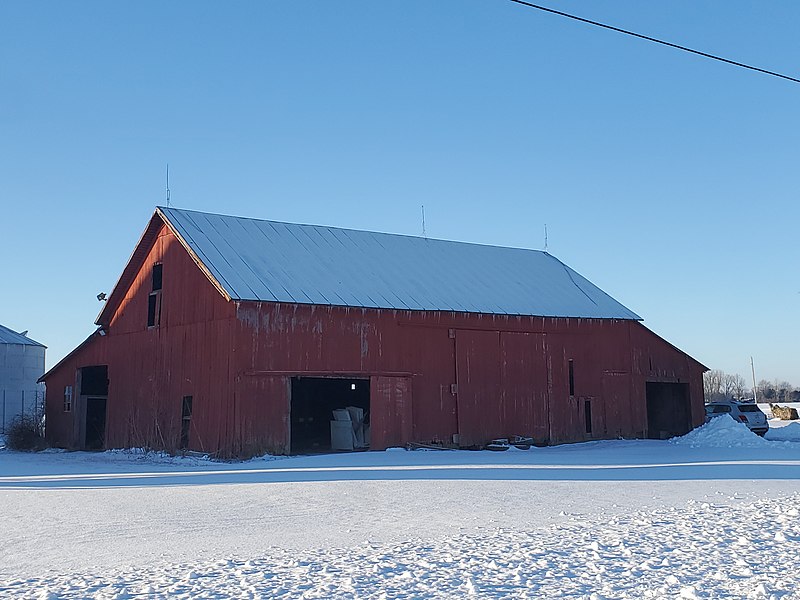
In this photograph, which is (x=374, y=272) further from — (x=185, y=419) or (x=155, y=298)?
(x=185, y=419)

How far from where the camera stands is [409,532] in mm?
10547

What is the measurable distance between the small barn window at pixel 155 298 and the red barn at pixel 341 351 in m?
0.06

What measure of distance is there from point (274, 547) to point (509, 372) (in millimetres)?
20471

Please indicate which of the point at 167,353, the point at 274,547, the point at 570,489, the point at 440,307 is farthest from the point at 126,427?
the point at 274,547

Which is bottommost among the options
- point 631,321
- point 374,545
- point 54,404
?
point 374,545

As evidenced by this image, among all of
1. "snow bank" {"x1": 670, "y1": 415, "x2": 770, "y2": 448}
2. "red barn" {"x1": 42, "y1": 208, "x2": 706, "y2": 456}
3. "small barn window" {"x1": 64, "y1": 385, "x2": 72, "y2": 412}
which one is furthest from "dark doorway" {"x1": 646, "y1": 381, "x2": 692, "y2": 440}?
"small barn window" {"x1": 64, "y1": 385, "x2": 72, "y2": 412}

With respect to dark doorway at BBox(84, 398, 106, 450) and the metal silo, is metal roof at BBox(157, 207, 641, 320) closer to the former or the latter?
dark doorway at BBox(84, 398, 106, 450)

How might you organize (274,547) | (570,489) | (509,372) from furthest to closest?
(509,372) → (570,489) → (274,547)

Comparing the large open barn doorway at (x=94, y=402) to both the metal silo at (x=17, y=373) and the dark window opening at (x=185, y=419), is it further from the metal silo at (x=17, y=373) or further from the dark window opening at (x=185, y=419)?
the metal silo at (x=17, y=373)

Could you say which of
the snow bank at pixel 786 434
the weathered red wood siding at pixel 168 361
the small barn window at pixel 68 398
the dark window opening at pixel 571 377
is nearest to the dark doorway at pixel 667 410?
the snow bank at pixel 786 434

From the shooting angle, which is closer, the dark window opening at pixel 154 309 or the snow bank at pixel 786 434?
the dark window opening at pixel 154 309

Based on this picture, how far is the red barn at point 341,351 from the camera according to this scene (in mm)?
25156

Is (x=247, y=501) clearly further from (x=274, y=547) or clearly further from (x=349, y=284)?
(x=349, y=284)

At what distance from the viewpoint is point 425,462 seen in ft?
69.5
